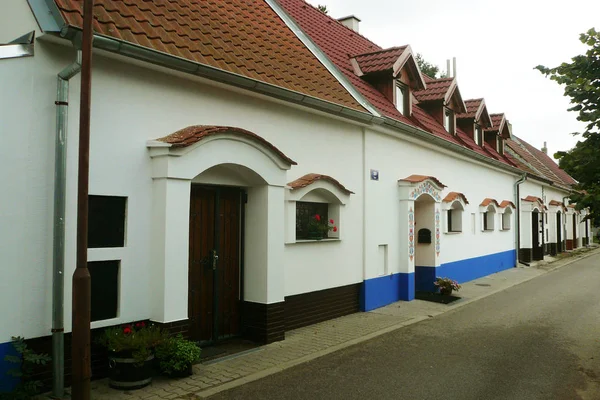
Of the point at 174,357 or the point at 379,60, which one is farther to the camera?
the point at 379,60

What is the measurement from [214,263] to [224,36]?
12.4 ft

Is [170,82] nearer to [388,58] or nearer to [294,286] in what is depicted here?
[294,286]

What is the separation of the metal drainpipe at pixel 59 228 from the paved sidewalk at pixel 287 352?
514 mm

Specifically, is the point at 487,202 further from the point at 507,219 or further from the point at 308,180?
the point at 308,180

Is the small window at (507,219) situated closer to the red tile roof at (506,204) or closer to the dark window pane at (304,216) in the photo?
the red tile roof at (506,204)

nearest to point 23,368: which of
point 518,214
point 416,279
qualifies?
point 416,279

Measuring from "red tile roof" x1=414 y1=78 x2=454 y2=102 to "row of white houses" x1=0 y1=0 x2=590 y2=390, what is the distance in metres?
2.68

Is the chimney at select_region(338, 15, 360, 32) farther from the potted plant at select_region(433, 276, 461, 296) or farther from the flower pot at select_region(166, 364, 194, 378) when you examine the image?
the flower pot at select_region(166, 364, 194, 378)

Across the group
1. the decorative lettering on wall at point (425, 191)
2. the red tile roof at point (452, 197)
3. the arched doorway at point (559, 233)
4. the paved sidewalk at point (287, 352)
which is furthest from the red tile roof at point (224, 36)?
the arched doorway at point (559, 233)

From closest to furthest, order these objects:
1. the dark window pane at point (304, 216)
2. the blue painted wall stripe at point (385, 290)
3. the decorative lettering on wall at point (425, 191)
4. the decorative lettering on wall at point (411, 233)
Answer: the dark window pane at point (304, 216), the blue painted wall stripe at point (385, 290), the decorative lettering on wall at point (411, 233), the decorative lettering on wall at point (425, 191)

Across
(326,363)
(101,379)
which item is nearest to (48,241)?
(101,379)

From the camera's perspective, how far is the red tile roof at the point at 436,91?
52.3 ft

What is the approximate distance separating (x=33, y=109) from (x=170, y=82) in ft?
6.27

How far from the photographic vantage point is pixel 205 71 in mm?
6789
